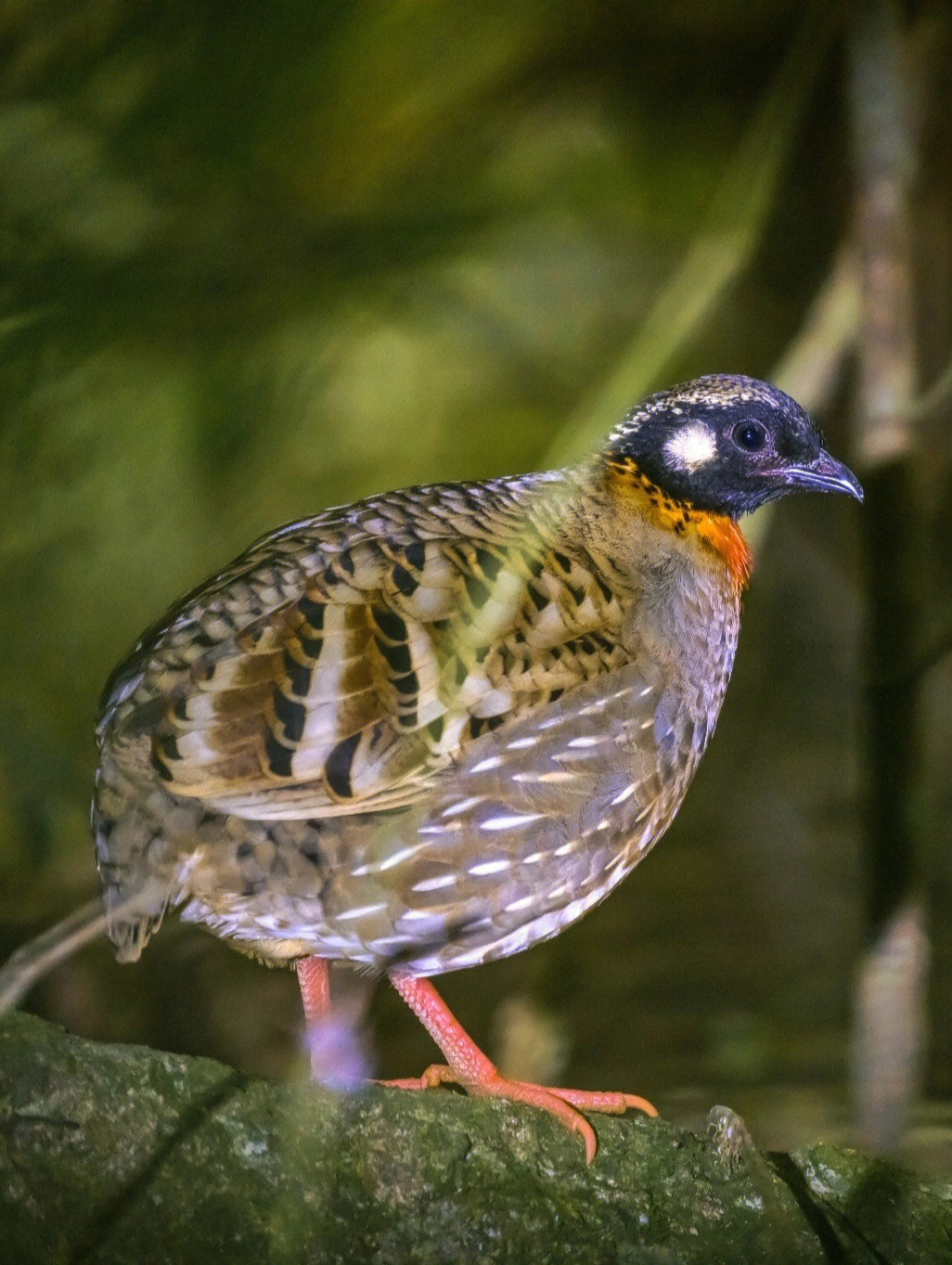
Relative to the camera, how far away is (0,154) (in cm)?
116

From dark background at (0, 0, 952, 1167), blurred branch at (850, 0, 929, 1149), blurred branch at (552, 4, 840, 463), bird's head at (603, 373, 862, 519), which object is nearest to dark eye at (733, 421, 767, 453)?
bird's head at (603, 373, 862, 519)

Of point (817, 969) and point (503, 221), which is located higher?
point (503, 221)

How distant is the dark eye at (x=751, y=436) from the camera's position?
6.40ft

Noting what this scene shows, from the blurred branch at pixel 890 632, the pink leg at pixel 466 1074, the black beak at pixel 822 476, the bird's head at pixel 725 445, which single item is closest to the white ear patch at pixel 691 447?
the bird's head at pixel 725 445

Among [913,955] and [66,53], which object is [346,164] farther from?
[913,955]

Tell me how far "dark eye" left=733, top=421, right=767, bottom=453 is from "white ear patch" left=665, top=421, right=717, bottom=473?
36 mm

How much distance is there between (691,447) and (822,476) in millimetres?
205

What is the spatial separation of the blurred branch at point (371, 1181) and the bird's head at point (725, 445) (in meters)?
0.93

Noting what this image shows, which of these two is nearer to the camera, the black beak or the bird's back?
the bird's back

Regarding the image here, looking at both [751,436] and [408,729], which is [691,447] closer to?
[751,436]

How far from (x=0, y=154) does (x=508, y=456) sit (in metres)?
0.67

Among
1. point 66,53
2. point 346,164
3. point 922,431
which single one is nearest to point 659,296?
point 346,164

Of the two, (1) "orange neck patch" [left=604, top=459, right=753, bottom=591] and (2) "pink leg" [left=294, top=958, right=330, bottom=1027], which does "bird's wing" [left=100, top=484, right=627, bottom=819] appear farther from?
(2) "pink leg" [left=294, top=958, right=330, bottom=1027]

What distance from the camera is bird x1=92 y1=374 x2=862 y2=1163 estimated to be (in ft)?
5.35
